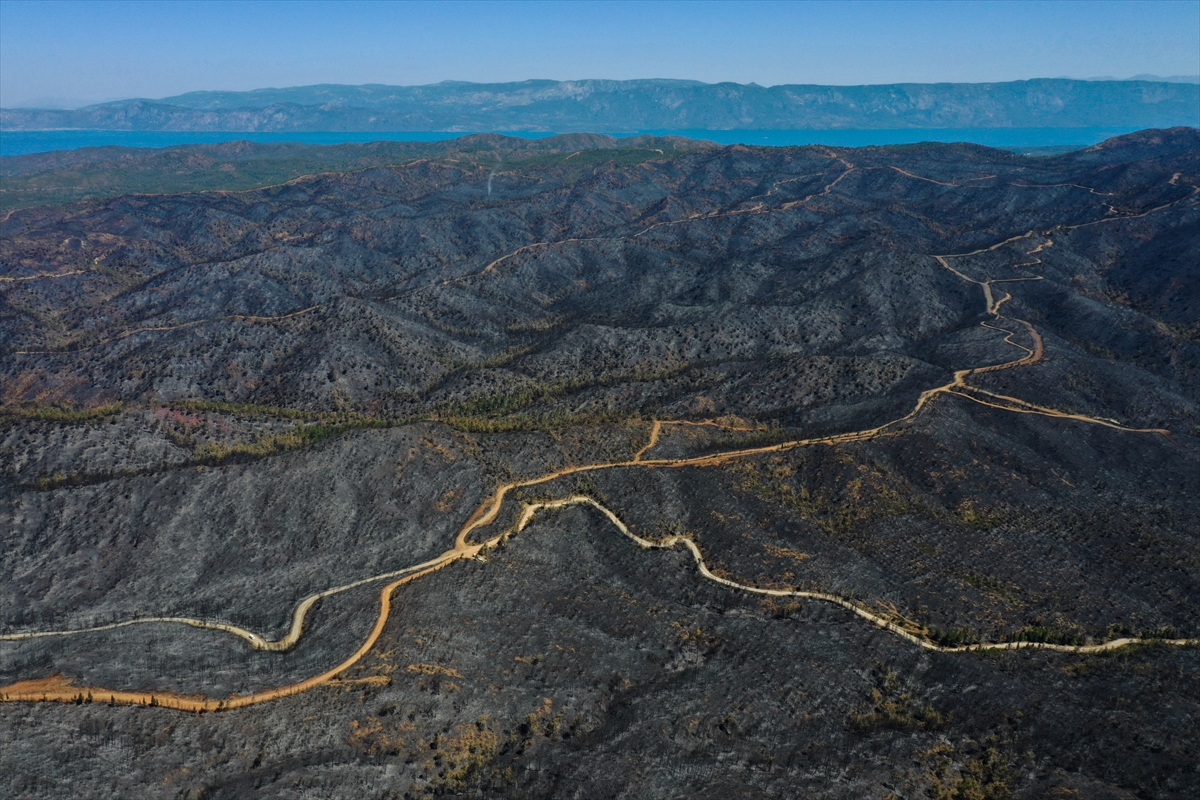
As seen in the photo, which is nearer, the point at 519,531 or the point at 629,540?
the point at 629,540

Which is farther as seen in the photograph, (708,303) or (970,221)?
(970,221)

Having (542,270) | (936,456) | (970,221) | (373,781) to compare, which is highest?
(970,221)

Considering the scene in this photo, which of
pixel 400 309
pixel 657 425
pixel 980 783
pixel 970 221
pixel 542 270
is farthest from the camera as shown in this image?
pixel 970 221

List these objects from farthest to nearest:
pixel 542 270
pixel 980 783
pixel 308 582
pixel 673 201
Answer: pixel 673 201
pixel 542 270
pixel 308 582
pixel 980 783

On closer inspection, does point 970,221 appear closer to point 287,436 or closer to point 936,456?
point 936,456

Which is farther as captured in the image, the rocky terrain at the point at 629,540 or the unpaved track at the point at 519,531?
the unpaved track at the point at 519,531

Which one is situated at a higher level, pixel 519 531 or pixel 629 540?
pixel 519 531

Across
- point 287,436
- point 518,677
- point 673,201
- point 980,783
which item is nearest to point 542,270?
point 673,201

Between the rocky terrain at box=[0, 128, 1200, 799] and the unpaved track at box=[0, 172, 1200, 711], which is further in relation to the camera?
the unpaved track at box=[0, 172, 1200, 711]
